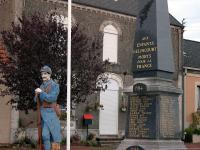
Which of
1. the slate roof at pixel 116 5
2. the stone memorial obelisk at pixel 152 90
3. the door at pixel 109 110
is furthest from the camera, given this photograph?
the slate roof at pixel 116 5

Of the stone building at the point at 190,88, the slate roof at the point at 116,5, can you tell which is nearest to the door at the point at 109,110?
the slate roof at the point at 116,5

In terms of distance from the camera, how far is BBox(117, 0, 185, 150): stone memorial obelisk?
13328 millimetres

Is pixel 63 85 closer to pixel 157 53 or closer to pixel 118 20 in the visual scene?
pixel 157 53

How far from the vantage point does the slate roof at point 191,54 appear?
3556 centimetres

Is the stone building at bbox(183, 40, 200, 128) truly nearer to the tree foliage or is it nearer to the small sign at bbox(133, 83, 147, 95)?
the tree foliage

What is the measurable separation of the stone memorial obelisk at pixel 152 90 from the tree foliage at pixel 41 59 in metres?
5.21

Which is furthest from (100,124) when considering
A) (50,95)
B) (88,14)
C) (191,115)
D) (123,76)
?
(50,95)

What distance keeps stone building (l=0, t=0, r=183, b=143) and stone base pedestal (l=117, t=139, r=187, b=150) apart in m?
13.1

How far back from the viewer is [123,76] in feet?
97.2

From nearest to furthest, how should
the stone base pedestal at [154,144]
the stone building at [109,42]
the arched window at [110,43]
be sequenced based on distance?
the stone base pedestal at [154,144]
the stone building at [109,42]
the arched window at [110,43]

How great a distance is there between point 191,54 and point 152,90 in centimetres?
2432

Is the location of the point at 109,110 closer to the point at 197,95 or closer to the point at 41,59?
the point at 197,95

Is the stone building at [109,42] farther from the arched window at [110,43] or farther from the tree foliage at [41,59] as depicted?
the tree foliage at [41,59]

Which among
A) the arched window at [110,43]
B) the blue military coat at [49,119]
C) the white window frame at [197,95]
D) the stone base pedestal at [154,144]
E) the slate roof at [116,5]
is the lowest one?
the stone base pedestal at [154,144]
